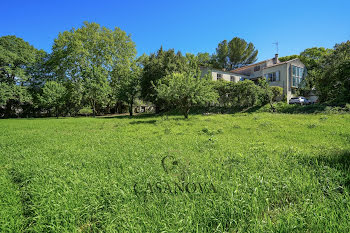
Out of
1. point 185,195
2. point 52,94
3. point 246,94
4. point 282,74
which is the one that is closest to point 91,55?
point 52,94

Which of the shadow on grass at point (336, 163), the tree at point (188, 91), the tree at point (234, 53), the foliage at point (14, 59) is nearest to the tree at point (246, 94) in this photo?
the tree at point (188, 91)

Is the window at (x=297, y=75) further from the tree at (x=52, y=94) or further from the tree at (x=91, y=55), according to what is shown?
the tree at (x=52, y=94)

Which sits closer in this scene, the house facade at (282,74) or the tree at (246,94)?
the tree at (246,94)

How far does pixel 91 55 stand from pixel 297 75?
128 feet

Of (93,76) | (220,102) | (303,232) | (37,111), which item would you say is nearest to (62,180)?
(303,232)

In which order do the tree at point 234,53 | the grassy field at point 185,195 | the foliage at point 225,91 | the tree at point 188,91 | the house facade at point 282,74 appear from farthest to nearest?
1. the tree at point 234,53
2. the house facade at point 282,74
3. the foliage at point 225,91
4. the tree at point 188,91
5. the grassy field at point 185,195

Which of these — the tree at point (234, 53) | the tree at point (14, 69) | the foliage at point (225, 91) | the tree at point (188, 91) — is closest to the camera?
the tree at point (188, 91)

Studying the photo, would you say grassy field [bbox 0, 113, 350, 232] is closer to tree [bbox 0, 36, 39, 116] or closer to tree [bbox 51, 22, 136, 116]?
tree [bbox 51, 22, 136, 116]

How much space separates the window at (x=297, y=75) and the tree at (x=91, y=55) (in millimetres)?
31264

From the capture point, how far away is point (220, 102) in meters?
23.5

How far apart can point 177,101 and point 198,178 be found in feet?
39.9

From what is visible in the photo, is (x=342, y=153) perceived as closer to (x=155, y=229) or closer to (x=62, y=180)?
(x=155, y=229)

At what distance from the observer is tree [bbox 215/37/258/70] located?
162 feet

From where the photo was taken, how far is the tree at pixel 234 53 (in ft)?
162
